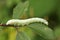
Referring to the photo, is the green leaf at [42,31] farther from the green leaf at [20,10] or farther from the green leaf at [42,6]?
the green leaf at [42,6]

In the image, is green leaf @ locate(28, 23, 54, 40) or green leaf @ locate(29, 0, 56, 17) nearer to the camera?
green leaf @ locate(28, 23, 54, 40)

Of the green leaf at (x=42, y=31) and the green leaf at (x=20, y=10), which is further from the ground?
the green leaf at (x=20, y=10)

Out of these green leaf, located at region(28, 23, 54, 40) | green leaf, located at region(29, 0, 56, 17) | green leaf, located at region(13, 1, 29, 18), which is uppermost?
green leaf, located at region(29, 0, 56, 17)

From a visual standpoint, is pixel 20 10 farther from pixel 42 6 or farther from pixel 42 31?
pixel 42 6

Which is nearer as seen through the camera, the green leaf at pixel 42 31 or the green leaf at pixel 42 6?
the green leaf at pixel 42 31

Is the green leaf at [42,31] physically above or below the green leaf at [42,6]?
below

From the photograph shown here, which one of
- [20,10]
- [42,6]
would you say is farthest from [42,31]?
[42,6]

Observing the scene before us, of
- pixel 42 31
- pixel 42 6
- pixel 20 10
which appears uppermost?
pixel 42 6

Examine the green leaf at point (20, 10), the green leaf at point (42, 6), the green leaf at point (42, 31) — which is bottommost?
the green leaf at point (42, 31)

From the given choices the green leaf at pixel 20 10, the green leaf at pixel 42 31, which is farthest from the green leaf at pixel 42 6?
the green leaf at pixel 42 31

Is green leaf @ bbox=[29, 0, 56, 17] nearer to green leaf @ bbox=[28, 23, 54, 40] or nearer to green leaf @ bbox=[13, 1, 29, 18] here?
green leaf @ bbox=[13, 1, 29, 18]

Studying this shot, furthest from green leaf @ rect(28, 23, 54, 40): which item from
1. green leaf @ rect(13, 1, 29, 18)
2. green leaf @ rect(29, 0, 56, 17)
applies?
green leaf @ rect(29, 0, 56, 17)

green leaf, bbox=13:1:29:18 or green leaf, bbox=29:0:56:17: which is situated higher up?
green leaf, bbox=29:0:56:17
